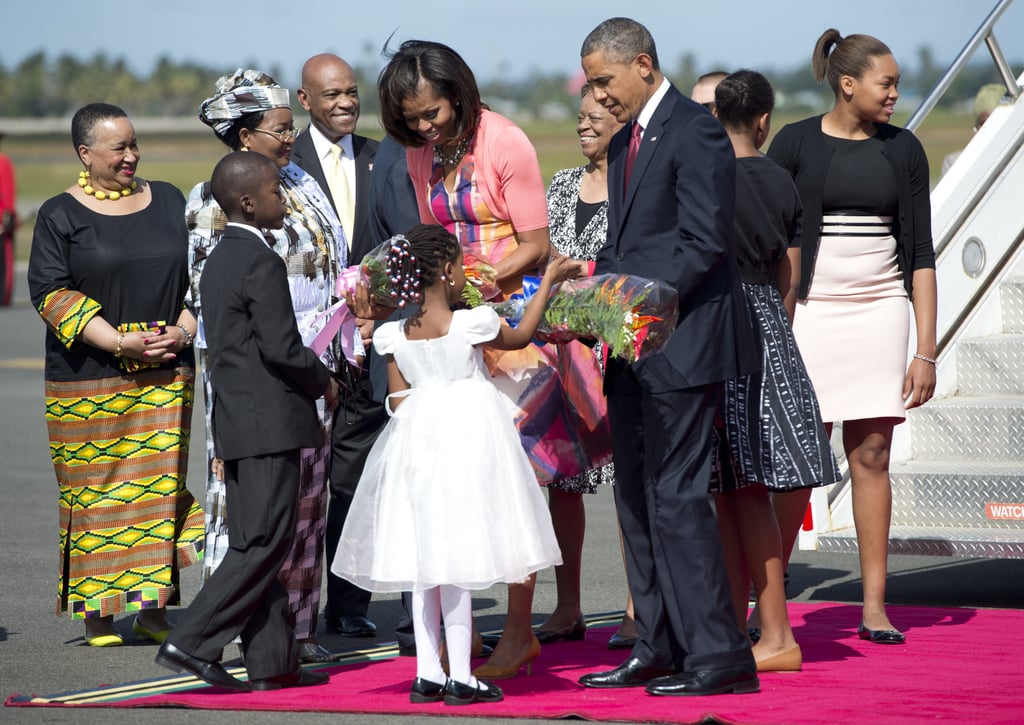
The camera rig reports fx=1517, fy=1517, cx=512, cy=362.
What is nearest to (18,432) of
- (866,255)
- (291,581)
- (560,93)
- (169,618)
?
(169,618)

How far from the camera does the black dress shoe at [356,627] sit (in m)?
6.46

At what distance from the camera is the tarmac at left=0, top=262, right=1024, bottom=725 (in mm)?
4996

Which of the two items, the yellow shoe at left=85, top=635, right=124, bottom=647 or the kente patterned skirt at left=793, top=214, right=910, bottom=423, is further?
the yellow shoe at left=85, top=635, right=124, bottom=647

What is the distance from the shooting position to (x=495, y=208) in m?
5.48

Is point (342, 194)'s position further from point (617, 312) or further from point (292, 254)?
point (617, 312)

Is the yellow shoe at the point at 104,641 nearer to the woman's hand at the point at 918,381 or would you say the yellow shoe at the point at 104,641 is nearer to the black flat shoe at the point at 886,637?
the black flat shoe at the point at 886,637

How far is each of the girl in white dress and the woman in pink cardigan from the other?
347mm

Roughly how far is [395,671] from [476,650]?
1.09ft

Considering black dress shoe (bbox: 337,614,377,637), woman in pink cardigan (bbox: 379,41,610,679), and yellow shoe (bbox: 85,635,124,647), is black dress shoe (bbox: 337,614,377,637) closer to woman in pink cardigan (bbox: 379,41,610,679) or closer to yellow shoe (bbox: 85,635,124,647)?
yellow shoe (bbox: 85,635,124,647)

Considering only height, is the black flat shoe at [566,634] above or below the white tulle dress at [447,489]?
below

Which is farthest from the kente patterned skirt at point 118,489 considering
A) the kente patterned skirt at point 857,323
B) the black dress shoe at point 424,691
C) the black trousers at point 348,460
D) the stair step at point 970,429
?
the stair step at point 970,429

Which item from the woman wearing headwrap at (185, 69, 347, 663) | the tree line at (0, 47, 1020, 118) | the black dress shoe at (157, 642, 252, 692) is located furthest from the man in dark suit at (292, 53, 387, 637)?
the tree line at (0, 47, 1020, 118)

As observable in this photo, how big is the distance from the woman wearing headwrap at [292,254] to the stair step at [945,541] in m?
2.47

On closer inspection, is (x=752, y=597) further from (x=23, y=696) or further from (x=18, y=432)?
(x=18, y=432)
